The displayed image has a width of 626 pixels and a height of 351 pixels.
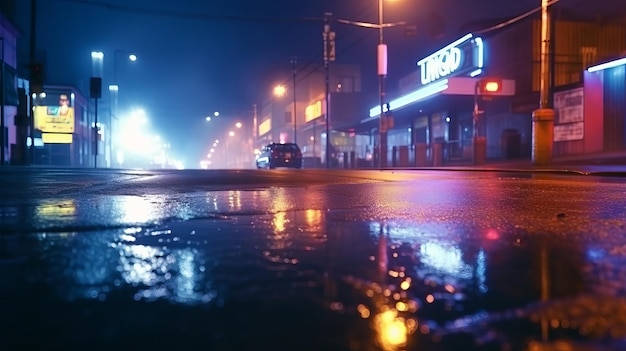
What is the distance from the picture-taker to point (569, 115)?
2866 cm

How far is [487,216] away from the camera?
5438 millimetres

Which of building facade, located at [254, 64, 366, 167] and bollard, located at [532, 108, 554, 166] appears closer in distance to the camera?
bollard, located at [532, 108, 554, 166]

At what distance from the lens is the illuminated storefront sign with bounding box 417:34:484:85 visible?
33.4m

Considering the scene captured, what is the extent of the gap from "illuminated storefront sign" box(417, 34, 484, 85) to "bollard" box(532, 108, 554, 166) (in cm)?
1359

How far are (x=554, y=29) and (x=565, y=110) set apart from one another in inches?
232

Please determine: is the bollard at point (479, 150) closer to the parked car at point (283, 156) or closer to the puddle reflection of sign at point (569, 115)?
the puddle reflection of sign at point (569, 115)

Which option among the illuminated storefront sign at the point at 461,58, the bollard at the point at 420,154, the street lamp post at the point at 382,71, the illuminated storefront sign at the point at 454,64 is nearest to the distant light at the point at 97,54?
the illuminated storefront sign at the point at 454,64

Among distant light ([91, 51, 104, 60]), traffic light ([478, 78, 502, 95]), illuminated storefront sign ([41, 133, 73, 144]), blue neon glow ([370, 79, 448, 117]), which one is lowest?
illuminated storefront sign ([41, 133, 73, 144])

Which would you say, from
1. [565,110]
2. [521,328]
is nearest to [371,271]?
[521,328]

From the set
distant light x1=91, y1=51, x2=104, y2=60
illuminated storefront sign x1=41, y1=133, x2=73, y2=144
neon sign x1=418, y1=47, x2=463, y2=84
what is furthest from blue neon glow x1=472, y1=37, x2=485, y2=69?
distant light x1=91, y1=51, x2=104, y2=60

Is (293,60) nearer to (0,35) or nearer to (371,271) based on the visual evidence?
(0,35)

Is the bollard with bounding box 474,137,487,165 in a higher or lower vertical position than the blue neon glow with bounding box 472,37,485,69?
lower

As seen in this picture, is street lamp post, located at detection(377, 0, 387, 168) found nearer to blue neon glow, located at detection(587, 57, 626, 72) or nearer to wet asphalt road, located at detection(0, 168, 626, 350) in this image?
blue neon glow, located at detection(587, 57, 626, 72)

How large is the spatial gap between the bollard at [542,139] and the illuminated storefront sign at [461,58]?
13592mm
